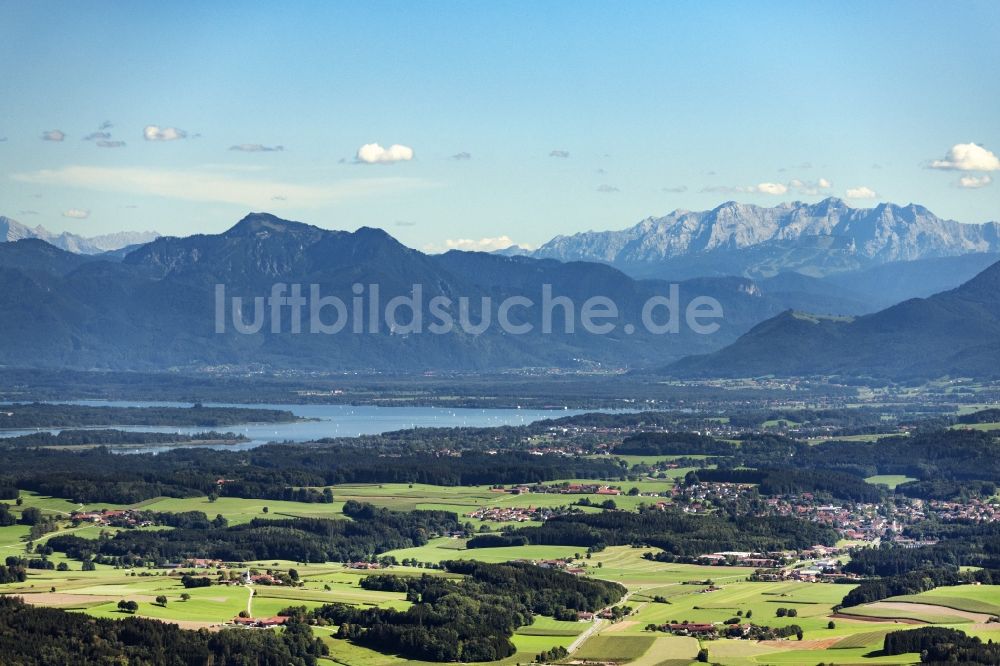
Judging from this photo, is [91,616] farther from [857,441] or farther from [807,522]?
[857,441]

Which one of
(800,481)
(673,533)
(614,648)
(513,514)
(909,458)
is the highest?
(909,458)

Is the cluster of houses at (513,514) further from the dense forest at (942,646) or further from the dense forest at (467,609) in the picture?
the dense forest at (942,646)

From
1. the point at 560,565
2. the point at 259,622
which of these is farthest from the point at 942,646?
the point at 560,565

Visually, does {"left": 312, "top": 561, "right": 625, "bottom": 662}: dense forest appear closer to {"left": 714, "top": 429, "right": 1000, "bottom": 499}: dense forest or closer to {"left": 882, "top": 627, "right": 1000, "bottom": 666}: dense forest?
{"left": 882, "top": 627, "right": 1000, "bottom": 666}: dense forest

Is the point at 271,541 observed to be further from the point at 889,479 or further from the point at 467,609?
the point at 889,479

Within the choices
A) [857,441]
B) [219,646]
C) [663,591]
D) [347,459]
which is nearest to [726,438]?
[857,441]

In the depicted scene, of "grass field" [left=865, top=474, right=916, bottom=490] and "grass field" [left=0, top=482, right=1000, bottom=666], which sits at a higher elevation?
"grass field" [left=865, top=474, right=916, bottom=490]

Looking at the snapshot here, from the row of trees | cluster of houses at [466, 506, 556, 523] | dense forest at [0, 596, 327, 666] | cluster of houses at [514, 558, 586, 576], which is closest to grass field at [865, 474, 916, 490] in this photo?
the row of trees
